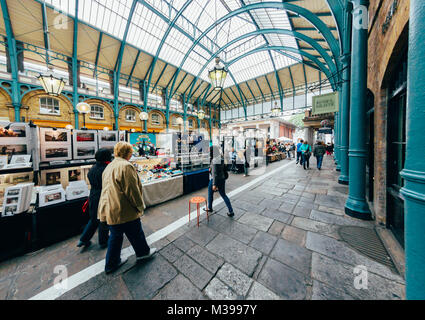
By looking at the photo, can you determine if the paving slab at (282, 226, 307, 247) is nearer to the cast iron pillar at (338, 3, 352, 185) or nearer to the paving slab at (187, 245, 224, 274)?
the paving slab at (187, 245, 224, 274)

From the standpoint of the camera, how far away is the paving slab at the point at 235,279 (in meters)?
1.78

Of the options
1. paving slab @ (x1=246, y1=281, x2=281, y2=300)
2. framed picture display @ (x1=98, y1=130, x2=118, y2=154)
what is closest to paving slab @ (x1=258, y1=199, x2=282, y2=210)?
paving slab @ (x1=246, y1=281, x2=281, y2=300)

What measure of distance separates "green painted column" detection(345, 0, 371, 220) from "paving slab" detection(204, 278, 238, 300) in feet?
11.2

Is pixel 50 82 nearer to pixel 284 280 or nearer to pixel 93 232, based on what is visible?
pixel 93 232

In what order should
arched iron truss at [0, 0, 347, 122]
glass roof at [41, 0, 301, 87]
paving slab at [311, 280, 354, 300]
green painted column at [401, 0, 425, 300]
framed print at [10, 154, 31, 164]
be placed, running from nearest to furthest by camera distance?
green painted column at [401, 0, 425, 300] < paving slab at [311, 280, 354, 300] < framed print at [10, 154, 31, 164] < arched iron truss at [0, 0, 347, 122] < glass roof at [41, 0, 301, 87]

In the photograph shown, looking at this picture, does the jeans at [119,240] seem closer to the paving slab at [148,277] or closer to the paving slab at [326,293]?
the paving slab at [148,277]

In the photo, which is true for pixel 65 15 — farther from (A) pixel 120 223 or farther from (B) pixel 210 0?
(A) pixel 120 223

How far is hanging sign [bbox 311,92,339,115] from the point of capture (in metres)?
5.23

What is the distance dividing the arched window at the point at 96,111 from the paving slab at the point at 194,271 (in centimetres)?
1546

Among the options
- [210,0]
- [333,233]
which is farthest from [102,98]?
[333,233]

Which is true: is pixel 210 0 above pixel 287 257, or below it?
above

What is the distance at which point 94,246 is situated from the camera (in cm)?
261

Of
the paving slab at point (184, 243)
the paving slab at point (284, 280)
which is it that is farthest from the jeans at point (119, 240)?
the paving slab at point (284, 280)
